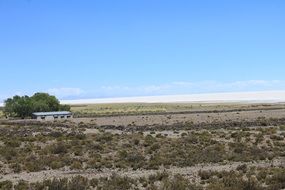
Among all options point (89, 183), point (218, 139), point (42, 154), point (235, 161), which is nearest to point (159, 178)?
point (89, 183)

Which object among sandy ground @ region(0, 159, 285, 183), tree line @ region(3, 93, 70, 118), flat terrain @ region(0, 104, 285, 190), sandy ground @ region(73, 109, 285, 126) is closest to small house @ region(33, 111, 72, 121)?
sandy ground @ region(73, 109, 285, 126)

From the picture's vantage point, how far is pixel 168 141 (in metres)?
38.2

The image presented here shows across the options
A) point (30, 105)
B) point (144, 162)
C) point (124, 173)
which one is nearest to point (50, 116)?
point (30, 105)

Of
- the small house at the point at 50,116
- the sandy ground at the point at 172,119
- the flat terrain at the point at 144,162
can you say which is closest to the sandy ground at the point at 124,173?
the flat terrain at the point at 144,162

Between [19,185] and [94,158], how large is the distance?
959 centimetres

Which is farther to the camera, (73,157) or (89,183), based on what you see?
(73,157)

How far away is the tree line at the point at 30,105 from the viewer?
330ft

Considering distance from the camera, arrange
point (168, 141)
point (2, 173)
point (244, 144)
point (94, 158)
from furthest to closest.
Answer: point (168, 141) → point (244, 144) → point (94, 158) → point (2, 173)

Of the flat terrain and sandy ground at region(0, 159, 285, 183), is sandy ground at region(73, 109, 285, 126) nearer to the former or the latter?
the flat terrain

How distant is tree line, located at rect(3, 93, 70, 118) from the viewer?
10047cm

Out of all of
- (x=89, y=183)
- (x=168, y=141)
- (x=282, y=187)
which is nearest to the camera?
(x=282, y=187)

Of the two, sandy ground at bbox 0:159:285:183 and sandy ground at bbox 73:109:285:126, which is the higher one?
sandy ground at bbox 73:109:285:126

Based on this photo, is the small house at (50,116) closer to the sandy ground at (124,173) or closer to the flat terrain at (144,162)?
the flat terrain at (144,162)

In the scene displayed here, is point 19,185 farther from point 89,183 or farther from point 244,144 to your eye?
point 244,144
